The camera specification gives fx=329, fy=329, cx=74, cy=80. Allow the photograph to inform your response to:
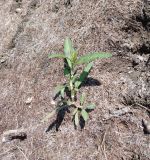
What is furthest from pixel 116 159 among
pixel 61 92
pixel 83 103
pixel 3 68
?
pixel 3 68

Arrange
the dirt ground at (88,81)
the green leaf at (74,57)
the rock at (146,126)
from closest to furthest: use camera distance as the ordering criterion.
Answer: the rock at (146,126) < the dirt ground at (88,81) < the green leaf at (74,57)

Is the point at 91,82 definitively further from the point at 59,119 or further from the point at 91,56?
the point at 59,119

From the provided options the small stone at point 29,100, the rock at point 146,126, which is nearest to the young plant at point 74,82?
the small stone at point 29,100

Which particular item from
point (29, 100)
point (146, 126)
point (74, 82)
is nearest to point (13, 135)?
point (29, 100)

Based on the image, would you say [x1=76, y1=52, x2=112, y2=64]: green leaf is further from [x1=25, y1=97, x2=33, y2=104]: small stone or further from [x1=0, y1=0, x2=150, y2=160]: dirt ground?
[x1=25, y1=97, x2=33, y2=104]: small stone

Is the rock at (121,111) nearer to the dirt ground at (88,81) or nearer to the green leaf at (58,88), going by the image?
the dirt ground at (88,81)

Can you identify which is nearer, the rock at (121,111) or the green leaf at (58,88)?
the rock at (121,111)
